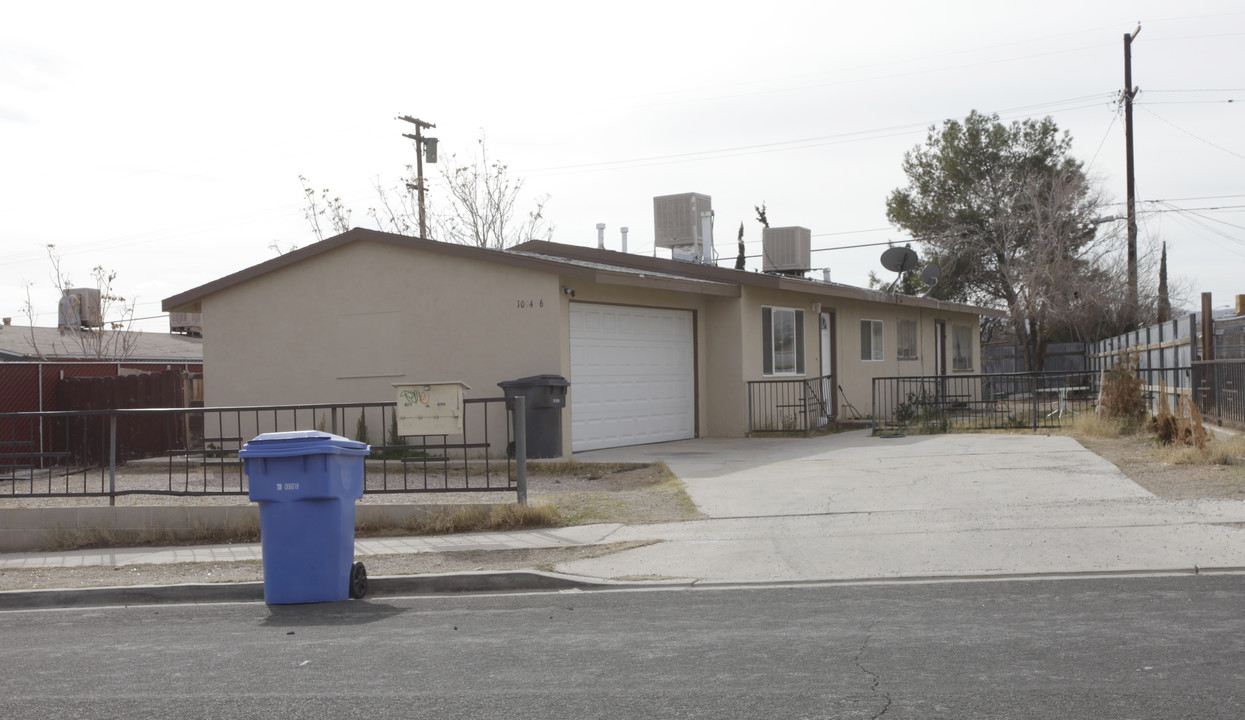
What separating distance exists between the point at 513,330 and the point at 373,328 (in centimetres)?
271

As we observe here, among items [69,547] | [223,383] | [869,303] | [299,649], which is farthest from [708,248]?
[299,649]

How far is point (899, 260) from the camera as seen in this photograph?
81.5 feet

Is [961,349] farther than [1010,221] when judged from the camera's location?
No

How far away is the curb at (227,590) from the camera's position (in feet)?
27.6

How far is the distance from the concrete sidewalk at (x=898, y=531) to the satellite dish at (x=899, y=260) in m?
11.2

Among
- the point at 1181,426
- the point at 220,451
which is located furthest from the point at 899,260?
the point at 220,451

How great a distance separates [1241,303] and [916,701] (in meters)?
13.3

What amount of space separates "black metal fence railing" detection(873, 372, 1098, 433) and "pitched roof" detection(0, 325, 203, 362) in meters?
19.4

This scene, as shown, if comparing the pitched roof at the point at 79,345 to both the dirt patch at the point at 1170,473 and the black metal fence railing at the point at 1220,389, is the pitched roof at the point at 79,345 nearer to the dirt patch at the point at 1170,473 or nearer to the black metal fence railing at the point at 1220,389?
the dirt patch at the point at 1170,473

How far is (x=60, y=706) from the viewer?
5.32 meters

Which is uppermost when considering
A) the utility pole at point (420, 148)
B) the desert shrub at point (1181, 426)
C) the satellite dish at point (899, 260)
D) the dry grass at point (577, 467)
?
the utility pole at point (420, 148)

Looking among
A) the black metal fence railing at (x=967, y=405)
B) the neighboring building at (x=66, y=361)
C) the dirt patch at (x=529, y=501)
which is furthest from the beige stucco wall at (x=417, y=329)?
the neighboring building at (x=66, y=361)

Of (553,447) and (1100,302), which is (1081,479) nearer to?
(553,447)

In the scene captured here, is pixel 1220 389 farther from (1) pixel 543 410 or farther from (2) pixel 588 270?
(1) pixel 543 410
